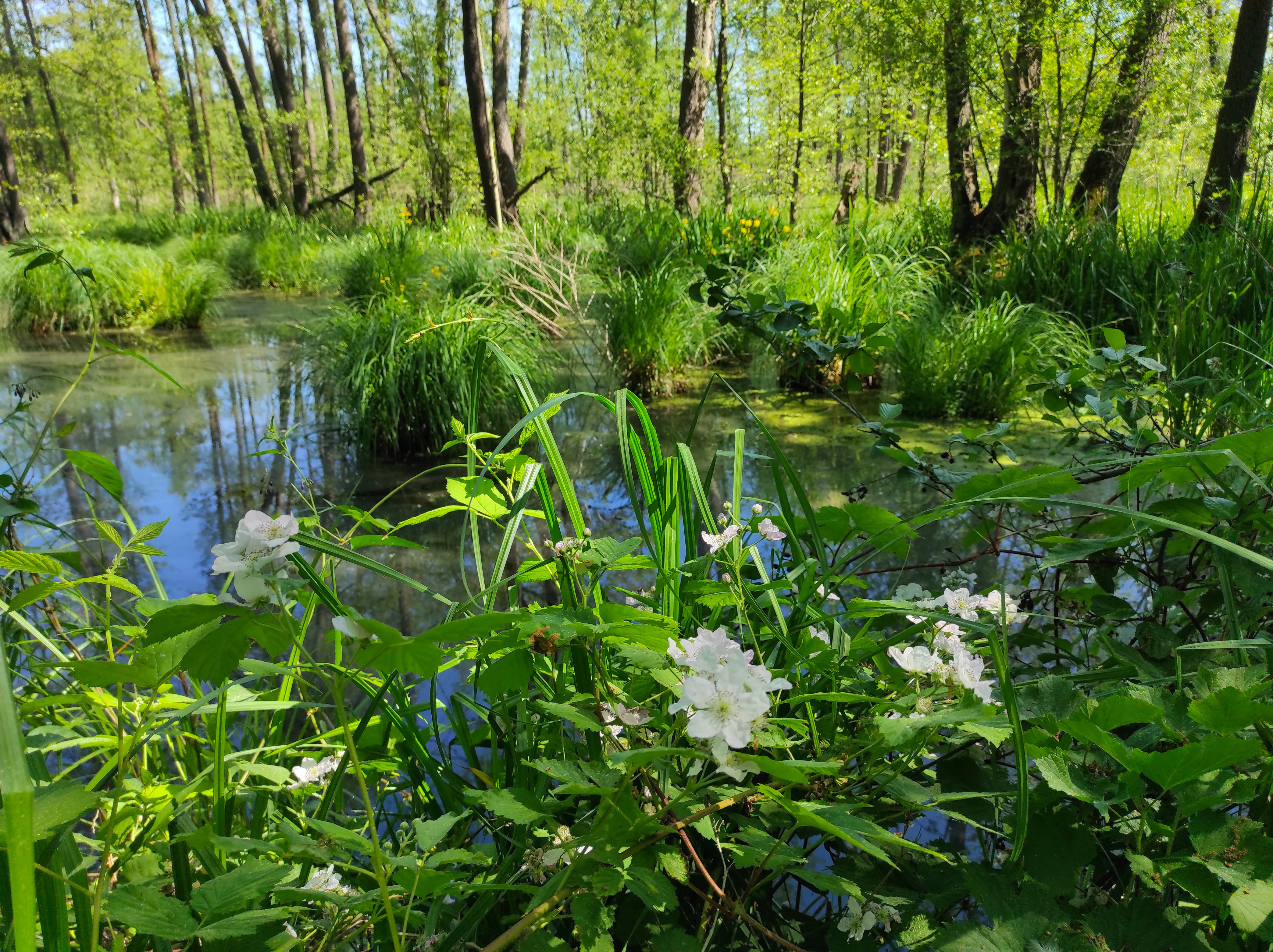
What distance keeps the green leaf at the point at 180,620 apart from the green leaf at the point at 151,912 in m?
0.20

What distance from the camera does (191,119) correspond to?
19547 millimetres

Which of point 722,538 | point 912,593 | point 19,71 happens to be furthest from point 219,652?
point 19,71

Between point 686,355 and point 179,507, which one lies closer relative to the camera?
point 179,507

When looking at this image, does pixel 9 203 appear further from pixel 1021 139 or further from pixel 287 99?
pixel 1021 139

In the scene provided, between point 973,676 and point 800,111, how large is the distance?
7747 mm

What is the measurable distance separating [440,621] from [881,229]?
18.4ft

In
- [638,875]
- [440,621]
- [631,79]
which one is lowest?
[440,621]

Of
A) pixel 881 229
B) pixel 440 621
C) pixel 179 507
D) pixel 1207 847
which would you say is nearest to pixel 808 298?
pixel 881 229

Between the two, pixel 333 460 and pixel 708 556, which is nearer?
pixel 708 556

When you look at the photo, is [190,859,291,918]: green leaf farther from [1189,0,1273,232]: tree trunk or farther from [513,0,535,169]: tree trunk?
[513,0,535,169]: tree trunk

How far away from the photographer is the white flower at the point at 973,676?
2.33 feet

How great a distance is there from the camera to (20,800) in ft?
1.24

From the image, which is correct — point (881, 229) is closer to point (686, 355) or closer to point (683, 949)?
point (686, 355)

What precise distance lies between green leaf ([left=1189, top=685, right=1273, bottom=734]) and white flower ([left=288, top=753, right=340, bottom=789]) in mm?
1021
